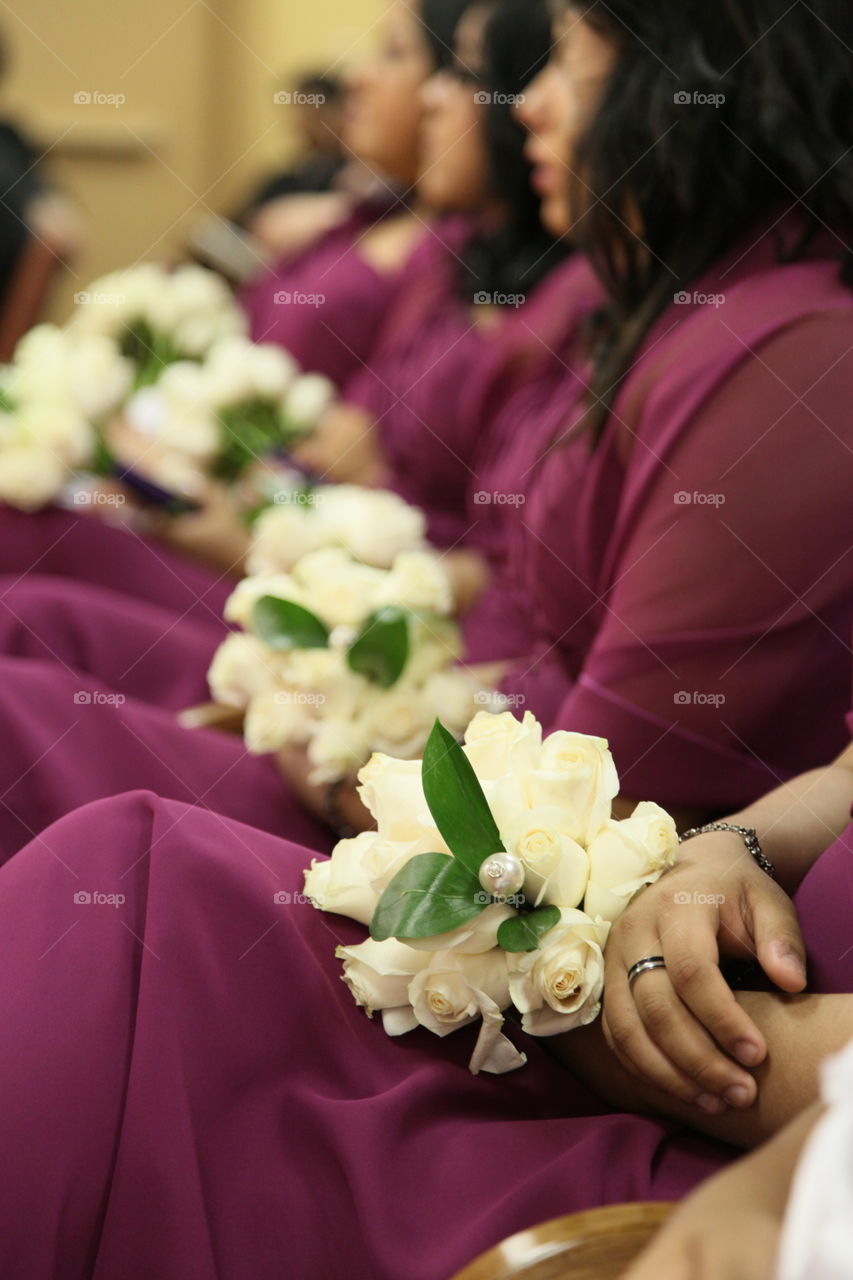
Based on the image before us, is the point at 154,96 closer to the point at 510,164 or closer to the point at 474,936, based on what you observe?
the point at 510,164

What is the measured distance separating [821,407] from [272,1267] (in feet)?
2.59

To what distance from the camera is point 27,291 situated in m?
3.26

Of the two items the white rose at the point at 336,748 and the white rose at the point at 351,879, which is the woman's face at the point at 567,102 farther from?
the white rose at the point at 351,879

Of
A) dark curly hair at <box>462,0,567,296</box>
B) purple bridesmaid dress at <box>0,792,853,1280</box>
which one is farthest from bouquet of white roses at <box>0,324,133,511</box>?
purple bridesmaid dress at <box>0,792,853,1280</box>

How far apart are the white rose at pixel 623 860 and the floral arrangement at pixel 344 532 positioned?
2.24 feet

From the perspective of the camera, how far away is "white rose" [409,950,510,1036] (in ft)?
2.86

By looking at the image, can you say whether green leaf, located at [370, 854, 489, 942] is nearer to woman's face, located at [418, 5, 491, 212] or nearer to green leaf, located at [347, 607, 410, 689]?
green leaf, located at [347, 607, 410, 689]

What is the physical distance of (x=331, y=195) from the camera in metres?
3.99

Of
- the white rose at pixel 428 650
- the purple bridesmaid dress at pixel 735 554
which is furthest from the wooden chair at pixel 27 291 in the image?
the purple bridesmaid dress at pixel 735 554

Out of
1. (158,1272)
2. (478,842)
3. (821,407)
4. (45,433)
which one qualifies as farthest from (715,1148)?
(45,433)

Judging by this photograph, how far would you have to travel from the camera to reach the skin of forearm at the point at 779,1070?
0.81 m

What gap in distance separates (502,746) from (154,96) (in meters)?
5.09

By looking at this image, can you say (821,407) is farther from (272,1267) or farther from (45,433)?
(45,433)

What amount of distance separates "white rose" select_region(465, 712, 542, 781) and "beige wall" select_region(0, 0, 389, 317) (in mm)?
4441
